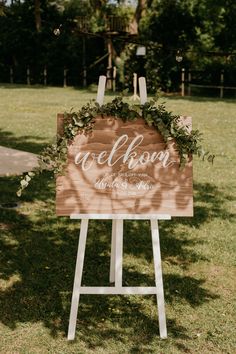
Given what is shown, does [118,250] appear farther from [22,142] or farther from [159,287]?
[22,142]

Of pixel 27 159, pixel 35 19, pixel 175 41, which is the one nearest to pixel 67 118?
pixel 27 159

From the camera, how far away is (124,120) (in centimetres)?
452

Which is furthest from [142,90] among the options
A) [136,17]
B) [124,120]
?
[136,17]

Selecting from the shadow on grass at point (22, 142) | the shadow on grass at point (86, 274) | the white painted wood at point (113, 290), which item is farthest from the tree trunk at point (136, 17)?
the white painted wood at point (113, 290)

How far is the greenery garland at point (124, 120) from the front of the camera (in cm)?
448

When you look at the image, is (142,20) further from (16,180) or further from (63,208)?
(63,208)

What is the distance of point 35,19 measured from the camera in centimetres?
3594

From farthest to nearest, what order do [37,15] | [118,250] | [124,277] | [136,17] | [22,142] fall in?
[37,15]
[136,17]
[22,142]
[124,277]
[118,250]

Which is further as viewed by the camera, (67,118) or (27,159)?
(27,159)

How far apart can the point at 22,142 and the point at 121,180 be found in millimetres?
9969

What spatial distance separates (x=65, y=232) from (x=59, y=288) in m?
1.78

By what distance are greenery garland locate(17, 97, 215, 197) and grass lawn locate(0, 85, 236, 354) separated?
135cm

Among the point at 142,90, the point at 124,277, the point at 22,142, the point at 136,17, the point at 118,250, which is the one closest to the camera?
the point at 142,90

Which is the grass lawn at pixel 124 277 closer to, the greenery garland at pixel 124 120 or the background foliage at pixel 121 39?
the greenery garland at pixel 124 120
